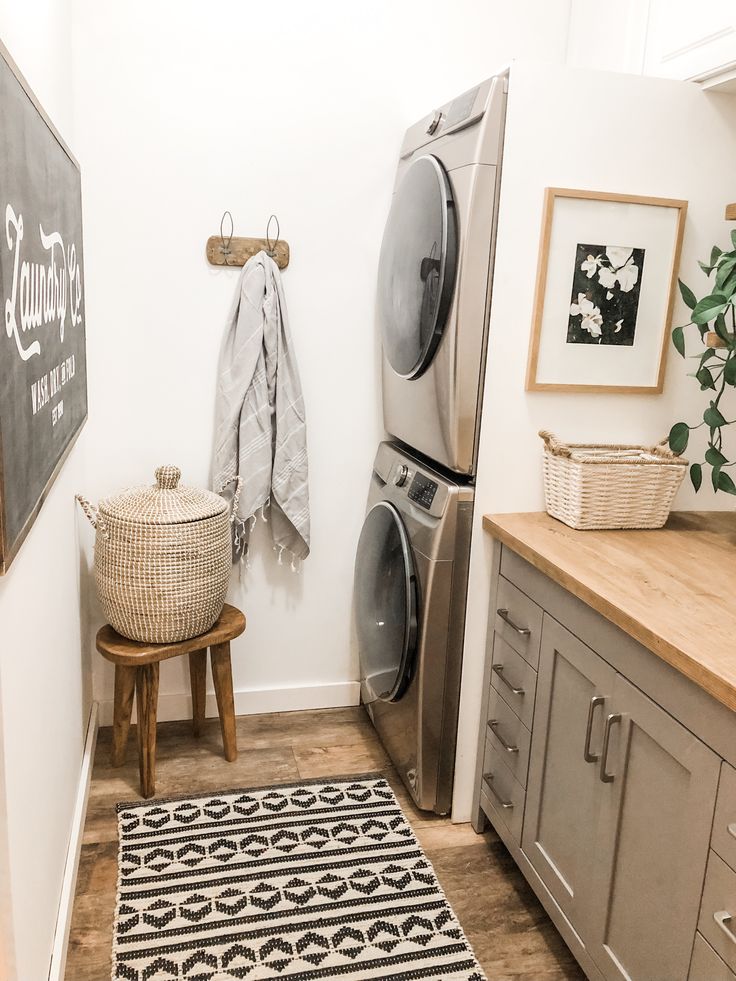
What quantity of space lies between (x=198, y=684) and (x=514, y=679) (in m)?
1.03

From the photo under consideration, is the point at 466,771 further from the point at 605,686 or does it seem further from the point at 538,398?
the point at 538,398

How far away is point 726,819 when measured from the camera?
1195 millimetres

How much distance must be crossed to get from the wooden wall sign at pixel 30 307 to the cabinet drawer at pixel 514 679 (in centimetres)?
109

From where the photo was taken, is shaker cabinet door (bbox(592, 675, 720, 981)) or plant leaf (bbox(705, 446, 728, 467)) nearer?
shaker cabinet door (bbox(592, 675, 720, 981))

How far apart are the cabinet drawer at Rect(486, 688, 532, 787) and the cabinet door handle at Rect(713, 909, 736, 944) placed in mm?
668

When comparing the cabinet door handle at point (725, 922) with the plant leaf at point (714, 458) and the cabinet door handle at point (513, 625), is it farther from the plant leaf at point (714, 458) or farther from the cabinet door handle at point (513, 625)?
the plant leaf at point (714, 458)

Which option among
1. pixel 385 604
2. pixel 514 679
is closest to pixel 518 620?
pixel 514 679

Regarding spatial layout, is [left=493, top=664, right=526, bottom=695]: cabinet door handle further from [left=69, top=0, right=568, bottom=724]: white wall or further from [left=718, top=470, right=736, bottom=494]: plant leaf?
[left=69, top=0, right=568, bottom=724]: white wall

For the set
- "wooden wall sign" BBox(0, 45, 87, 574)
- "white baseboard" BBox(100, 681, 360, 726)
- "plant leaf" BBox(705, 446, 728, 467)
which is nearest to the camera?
"wooden wall sign" BBox(0, 45, 87, 574)

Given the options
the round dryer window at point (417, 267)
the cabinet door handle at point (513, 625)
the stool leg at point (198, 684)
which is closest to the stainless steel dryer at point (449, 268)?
the round dryer window at point (417, 267)

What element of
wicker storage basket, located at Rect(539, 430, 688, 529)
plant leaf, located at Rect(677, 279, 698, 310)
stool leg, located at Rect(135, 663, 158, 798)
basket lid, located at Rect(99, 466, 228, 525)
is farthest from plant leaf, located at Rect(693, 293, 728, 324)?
stool leg, located at Rect(135, 663, 158, 798)

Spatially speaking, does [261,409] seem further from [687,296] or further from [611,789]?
[611,789]

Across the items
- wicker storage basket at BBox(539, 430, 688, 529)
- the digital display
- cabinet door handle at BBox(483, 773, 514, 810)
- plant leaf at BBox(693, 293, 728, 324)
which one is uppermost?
plant leaf at BBox(693, 293, 728, 324)

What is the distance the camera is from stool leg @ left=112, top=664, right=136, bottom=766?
2311 mm
